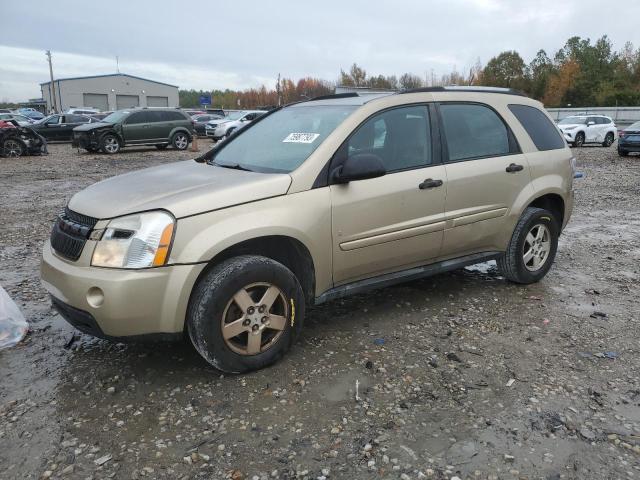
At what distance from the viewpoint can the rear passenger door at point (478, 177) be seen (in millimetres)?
4301

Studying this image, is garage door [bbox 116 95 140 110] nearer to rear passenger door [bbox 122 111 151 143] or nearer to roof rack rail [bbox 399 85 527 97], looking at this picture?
rear passenger door [bbox 122 111 151 143]

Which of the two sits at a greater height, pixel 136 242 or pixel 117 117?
pixel 117 117

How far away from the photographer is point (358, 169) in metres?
3.57

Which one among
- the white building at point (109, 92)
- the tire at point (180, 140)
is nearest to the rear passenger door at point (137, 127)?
the tire at point (180, 140)

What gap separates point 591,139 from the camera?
24672 mm

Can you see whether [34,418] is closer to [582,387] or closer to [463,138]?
[582,387]

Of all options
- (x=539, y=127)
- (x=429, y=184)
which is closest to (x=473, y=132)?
(x=429, y=184)

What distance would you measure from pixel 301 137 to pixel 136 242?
58.9 inches

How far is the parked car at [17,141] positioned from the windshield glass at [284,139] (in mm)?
16141

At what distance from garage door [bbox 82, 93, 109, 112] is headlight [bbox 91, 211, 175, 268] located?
2734 inches

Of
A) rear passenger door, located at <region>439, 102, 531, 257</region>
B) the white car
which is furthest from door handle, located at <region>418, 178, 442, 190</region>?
the white car

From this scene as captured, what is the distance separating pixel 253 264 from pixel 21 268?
3704mm

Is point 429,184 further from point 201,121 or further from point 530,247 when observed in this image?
point 201,121

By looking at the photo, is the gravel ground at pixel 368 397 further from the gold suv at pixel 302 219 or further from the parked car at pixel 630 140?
the parked car at pixel 630 140
